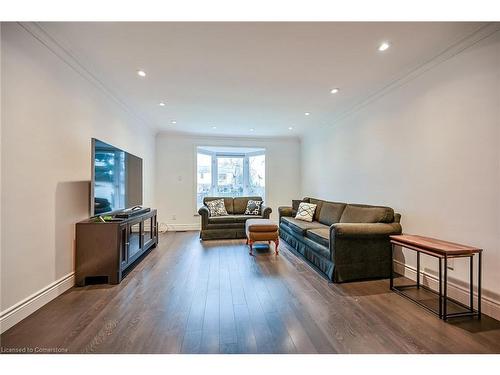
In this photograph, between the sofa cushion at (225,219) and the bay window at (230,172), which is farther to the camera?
the bay window at (230,172)

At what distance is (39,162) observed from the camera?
214 centimetres

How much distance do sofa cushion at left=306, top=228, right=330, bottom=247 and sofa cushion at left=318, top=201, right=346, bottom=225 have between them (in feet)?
2.10

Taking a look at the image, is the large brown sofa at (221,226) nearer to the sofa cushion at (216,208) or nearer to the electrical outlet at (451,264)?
the sofa cushion at (216,208)

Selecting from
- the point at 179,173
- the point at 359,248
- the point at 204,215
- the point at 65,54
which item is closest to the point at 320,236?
the point at 359,248

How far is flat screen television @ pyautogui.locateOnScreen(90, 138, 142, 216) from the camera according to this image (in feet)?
8.77

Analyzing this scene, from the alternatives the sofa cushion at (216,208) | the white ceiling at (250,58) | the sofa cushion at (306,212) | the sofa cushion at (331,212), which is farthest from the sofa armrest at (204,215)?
the sofa cushion at (331,212)

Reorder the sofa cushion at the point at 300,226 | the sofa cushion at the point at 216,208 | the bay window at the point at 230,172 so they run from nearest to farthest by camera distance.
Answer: the sofa cushion at the point at 300,226 → the sofa cushion at the point at 216,208 → the bay window at the point at 230,172

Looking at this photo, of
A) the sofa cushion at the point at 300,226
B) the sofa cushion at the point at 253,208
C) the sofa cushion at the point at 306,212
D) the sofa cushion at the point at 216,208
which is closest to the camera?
the sofa cushion at the point at 300,226

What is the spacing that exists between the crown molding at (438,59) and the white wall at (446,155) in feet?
0.17

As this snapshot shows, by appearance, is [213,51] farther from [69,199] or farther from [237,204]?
[237,204]

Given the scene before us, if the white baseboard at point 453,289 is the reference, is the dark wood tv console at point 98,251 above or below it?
above

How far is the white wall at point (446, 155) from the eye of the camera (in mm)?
2051

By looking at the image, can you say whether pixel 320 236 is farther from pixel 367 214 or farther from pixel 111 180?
pixel 111 180
